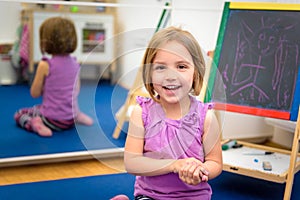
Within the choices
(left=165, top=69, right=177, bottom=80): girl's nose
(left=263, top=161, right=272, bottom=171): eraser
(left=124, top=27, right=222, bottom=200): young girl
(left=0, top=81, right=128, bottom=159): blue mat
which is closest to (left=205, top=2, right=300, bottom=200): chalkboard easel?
(left=263, top=161, right=272, bottom=171): eraser

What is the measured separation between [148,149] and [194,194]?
0.20 metres

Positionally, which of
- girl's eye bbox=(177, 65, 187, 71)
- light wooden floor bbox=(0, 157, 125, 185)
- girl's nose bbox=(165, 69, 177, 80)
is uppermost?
girl's eye bbox=(177, 65, 187, 71)

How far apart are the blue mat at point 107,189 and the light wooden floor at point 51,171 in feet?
0.27

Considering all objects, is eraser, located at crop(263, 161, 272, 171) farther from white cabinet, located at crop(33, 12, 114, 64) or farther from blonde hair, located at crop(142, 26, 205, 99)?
white cabinet, located at crop(33, 12, 114, 64)

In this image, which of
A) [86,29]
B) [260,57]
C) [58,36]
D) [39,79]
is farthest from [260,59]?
[39,79]

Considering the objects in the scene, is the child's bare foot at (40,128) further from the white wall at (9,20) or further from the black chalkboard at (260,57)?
the black chalkboard at (260,57)

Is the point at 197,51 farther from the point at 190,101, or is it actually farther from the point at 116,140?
the point at 116,140

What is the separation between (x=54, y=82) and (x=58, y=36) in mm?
306

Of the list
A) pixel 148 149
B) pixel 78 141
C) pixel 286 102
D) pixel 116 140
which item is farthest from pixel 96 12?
pixel 148 149

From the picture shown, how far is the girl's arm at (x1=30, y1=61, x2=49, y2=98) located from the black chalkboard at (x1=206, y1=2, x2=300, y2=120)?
3.14 ft

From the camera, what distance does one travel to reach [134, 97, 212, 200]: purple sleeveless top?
146 centimetres

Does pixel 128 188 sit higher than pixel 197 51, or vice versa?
pixel 197 51

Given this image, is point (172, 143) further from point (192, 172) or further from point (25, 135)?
point (25, 135)

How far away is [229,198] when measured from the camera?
7.10 ft
